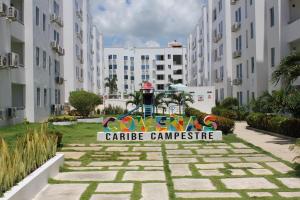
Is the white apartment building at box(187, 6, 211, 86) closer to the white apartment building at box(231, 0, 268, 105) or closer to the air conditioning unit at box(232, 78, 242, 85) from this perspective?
the white apartment building at box(231, 0, 268, 105)

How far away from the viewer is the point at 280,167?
10805 mm

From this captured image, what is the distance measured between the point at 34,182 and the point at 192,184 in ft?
10.3

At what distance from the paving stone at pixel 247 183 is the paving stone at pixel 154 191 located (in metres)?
1.30

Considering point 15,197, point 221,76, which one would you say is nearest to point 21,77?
point 15,197

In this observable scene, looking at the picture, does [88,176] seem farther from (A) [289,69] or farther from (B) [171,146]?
(A) [289,69]

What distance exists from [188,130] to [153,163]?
259 inches

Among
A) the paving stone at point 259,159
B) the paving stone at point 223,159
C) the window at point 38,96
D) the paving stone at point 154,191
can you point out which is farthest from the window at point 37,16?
the paving stone at point 154,191

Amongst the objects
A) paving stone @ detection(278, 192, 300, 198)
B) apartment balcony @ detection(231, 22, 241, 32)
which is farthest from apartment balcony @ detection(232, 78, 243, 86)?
paving stone @ detection(278, 192, 300, 198)

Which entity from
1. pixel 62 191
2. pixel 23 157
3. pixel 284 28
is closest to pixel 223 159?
pixel 62 191

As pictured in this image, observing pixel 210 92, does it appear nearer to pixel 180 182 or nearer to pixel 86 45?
pixel 86 45

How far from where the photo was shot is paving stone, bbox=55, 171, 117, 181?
9.34m

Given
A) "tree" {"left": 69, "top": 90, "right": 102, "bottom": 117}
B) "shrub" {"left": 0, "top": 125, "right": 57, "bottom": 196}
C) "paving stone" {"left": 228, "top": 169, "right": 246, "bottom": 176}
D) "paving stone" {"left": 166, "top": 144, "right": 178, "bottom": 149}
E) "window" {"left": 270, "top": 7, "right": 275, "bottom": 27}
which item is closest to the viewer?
"shrub" {"left": 0, "top": 125, "right": 57, "bottom": 196}

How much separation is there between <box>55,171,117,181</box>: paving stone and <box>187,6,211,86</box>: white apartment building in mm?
48092

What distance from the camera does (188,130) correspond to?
59.2 feet
